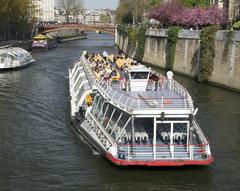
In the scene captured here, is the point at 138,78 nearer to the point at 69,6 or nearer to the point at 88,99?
the point at 88,99

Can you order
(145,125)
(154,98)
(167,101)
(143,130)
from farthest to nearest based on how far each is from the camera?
(145,125) → (143,130) → (154,98) → (167,101)

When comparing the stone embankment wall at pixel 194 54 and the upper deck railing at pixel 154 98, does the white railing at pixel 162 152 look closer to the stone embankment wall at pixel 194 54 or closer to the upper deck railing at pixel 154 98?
the upper deck railing at pixel 154 98

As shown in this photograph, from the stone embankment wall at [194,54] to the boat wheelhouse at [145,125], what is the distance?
51.8 feet

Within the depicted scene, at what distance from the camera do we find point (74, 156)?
72.1ft

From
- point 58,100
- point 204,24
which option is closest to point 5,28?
point 204,24

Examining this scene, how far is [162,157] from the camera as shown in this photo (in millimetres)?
19172

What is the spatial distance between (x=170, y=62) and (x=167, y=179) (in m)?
34.2

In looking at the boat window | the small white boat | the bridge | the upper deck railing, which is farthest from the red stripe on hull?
the bridge

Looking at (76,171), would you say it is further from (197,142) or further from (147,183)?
(197,142)

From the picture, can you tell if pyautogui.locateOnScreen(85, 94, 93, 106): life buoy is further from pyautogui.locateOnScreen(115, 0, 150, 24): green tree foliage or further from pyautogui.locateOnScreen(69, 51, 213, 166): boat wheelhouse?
pyautogui.locateOnScreen(115, 0, 150, 24): green tree foliage

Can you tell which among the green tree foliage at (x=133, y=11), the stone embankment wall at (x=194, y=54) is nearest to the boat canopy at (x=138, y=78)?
the stone embankment wall at (x=194, y=54)

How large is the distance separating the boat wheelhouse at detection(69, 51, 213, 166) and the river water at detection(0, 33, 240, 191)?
640mm

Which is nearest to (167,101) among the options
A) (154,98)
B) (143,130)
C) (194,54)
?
(154,98)

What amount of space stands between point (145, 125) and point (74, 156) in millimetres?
3538
